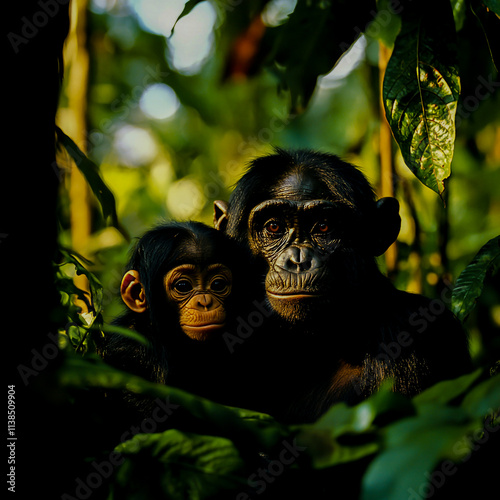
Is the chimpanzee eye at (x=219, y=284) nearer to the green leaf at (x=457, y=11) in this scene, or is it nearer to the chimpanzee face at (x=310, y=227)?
the chimpanzee face at (x=310, y=227)

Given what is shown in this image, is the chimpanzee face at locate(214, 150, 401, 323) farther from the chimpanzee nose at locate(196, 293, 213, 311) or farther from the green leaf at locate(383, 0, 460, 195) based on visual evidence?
the green leaf at locate(383, 0, 460, 195)

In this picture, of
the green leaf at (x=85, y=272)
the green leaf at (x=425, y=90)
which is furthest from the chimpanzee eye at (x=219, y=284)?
the green leaf at (x=425, y=90)

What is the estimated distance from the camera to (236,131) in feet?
35.1

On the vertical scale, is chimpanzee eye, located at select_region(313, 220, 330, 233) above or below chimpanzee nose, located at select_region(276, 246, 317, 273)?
above

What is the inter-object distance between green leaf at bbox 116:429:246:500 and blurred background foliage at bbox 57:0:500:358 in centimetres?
144

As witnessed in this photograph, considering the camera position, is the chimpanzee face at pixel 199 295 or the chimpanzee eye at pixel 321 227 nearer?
the chimpanzee face at pixel 199 295

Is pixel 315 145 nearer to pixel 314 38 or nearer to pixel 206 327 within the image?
pixel 314 38

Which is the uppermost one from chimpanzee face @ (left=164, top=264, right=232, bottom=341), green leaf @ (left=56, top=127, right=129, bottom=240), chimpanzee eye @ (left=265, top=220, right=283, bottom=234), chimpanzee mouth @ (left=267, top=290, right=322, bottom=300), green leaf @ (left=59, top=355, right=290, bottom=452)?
green leaf @ (left=56, top=127, right=129, bottom=240)

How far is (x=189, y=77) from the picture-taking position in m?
10.3

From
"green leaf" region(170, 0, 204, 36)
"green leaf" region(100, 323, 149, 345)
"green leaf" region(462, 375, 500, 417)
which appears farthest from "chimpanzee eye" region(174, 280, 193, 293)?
"green leaf" region(462, 375, 500, 417)

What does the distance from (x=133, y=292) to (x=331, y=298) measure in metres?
1.12

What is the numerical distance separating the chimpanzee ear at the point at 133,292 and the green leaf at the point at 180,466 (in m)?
1.82

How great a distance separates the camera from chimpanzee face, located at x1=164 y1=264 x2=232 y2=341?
320 cm

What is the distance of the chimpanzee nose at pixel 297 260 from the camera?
310 cm
